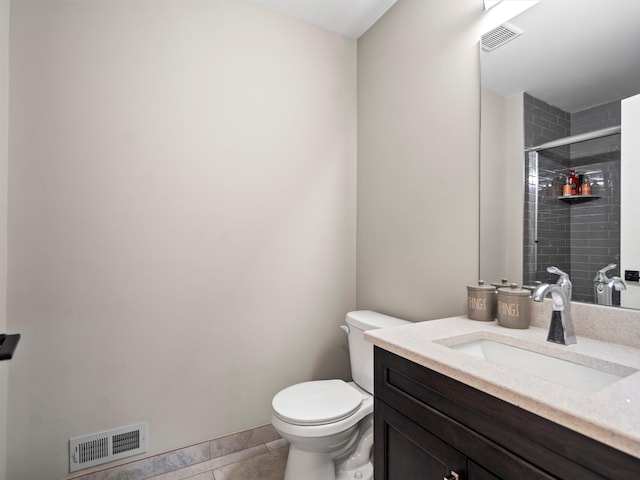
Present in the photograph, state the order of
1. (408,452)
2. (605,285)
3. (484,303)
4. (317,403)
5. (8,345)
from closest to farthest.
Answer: (408,452), (605,285), (8,345), (484,303), (317,403)

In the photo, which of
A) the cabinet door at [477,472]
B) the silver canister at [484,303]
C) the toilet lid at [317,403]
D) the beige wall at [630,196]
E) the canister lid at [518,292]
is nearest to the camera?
the cabinet door at [477,472]

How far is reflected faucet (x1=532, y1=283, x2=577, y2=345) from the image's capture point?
3.33 ft

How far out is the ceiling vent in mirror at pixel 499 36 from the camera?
1337 mm

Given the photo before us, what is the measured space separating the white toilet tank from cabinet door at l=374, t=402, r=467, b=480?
2.00 feet

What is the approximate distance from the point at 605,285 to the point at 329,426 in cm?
116

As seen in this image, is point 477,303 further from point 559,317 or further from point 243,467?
point 243,467

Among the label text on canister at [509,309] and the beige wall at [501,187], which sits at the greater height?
the beige wall at [501,187]

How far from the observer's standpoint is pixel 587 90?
3.69ft

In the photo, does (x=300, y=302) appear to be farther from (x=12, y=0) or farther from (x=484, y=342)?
(x=12, y=0)

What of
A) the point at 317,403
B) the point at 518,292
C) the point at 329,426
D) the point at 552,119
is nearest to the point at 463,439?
the point at 518,292

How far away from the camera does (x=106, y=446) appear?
158 cm

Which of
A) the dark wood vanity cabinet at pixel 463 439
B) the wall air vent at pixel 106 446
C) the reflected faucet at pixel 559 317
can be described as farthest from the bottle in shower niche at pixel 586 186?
the wall air vent at pixel 106 446

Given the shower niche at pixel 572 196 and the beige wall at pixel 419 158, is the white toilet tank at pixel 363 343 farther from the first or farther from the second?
the shower niche at pixel 572 196

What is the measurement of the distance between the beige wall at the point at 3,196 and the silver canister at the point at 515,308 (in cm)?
203
